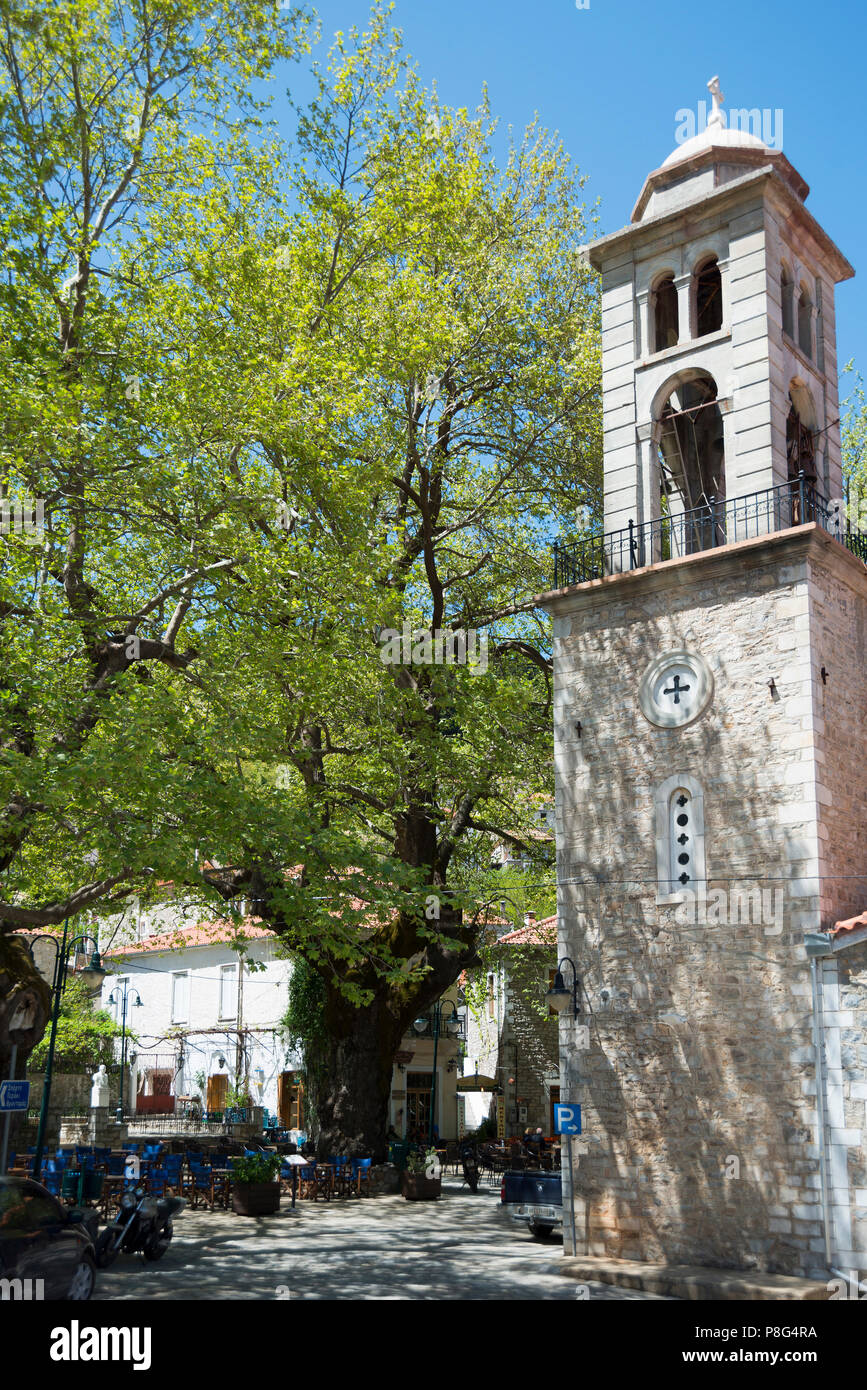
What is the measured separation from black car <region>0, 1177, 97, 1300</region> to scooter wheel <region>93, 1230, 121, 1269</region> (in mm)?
2574

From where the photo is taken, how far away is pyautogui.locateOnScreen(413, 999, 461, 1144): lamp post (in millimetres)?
30625

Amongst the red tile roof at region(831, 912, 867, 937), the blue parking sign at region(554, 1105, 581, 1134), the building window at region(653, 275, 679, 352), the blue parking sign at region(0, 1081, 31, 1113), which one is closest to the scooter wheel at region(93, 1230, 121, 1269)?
the blue parking sign at region(0, 1081, 31, 1113)

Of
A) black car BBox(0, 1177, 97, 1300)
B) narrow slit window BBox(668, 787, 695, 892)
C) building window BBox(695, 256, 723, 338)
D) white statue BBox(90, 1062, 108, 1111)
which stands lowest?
white statue BBox(90, 1062, 108, 1111)

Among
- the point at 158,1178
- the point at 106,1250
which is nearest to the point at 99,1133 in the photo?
the point at 158,1178

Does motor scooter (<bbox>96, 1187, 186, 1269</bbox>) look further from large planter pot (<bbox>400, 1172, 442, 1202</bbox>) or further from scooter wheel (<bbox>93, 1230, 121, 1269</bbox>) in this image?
large planter pot (<bbox>400, 1172, 442, 1202</bbox>)

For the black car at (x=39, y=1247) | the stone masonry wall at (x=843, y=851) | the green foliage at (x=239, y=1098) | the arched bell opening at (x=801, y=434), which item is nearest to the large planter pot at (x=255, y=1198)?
the black car at (x=39, y=1247)

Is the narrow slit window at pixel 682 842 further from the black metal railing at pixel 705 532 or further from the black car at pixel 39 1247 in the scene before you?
the black car at pixel 39 1247

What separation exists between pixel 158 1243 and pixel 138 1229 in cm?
57

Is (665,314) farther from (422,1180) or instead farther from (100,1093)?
(100,1093)

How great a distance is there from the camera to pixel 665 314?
1738 centimetres

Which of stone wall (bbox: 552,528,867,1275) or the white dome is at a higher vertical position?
the white dome

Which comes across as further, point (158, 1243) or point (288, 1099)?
point (288, 1099)
